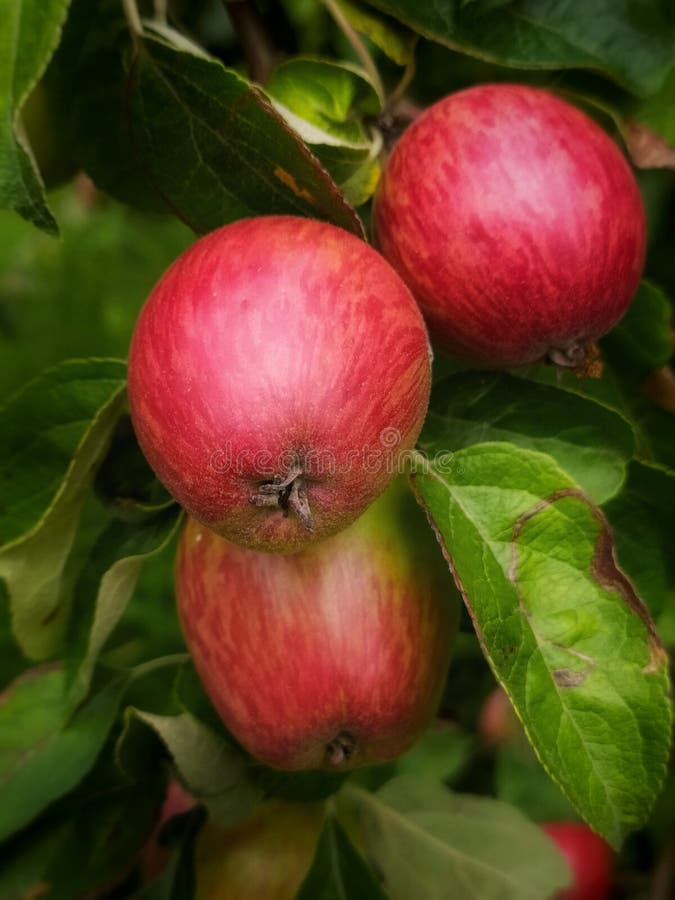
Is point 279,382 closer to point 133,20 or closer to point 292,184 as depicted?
point 292,184

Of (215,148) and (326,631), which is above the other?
(215,148)

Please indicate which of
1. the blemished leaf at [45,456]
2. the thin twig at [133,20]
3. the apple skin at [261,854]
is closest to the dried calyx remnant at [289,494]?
the blemished leaf at [45,456]

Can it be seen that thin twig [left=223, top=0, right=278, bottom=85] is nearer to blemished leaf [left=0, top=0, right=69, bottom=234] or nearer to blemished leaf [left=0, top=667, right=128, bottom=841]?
blemished leaf [left=0, top=0, right=69, bottom=234]

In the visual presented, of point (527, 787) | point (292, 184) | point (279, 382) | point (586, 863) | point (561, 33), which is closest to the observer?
point (279, 382)

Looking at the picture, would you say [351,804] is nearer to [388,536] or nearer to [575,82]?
[388,536]

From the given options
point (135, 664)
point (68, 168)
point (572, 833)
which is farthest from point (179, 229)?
point (572, 833)

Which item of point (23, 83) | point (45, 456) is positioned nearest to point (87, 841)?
point (45, 456)
